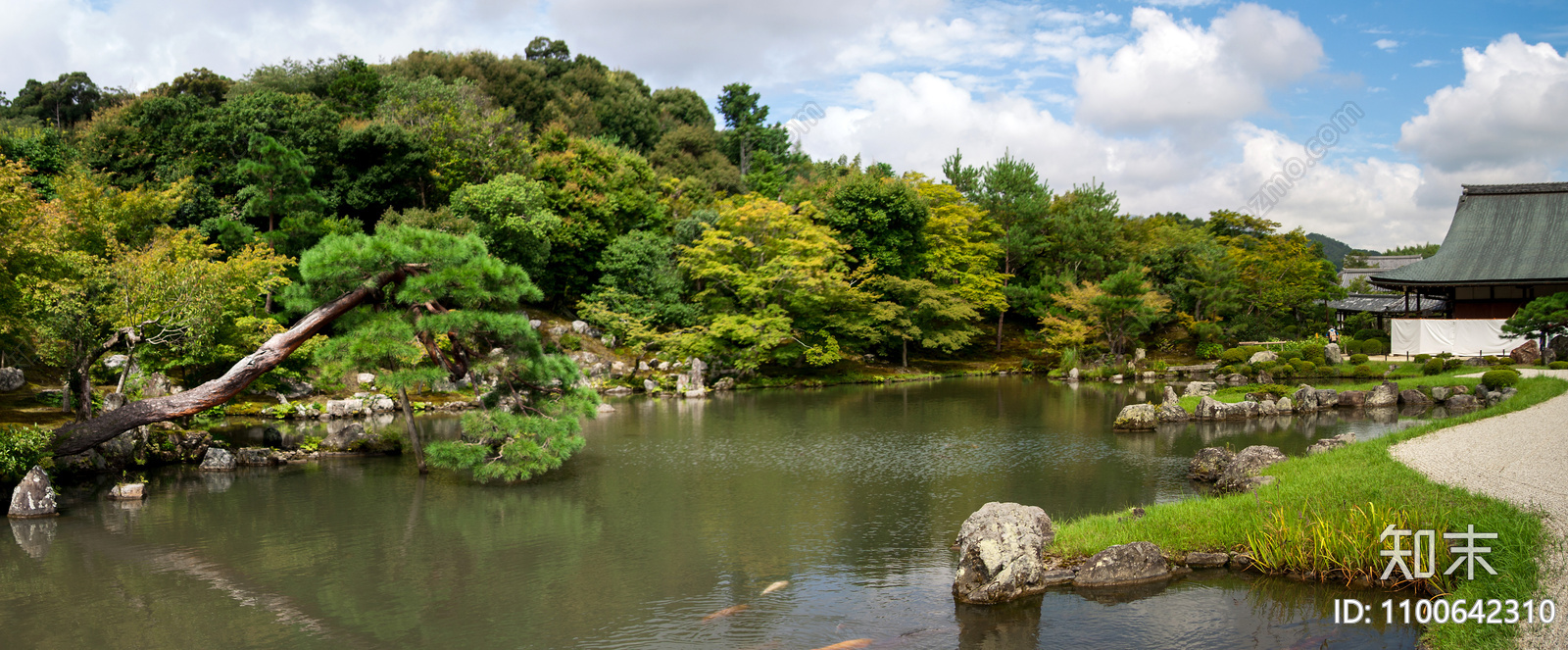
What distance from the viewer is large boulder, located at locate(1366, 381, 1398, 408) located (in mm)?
18047

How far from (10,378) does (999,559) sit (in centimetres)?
1897

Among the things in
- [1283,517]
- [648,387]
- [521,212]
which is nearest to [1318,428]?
[1283,517]

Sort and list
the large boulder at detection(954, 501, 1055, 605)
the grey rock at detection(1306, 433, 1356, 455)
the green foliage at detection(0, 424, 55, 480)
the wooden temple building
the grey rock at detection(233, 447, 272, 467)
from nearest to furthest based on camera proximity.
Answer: the large boulder at detection(954, 501, 1055, 605)
the green foliage at detection(0, 424, 55, 480)
the grey rock at detection(1306, 433, 1356, 455)
the grey rock at detection(233, 447, 272, 467)
the wooden temple building

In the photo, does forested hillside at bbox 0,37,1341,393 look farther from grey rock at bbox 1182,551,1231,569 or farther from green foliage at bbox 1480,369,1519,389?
grey rock at bbox 1182,551,1231,569

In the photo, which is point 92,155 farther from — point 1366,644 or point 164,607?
point 1366,644

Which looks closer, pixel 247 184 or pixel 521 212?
pixel 247 184

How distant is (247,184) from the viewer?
2497 centimetres

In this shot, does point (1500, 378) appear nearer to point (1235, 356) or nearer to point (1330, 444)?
point (1330, 444)

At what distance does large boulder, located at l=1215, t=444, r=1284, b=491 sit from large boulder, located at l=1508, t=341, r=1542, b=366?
1582cm

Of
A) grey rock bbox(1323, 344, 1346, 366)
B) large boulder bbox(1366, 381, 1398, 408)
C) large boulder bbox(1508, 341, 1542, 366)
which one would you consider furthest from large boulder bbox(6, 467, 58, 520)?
large boulder bbox(1508, 341, 1542, 366)

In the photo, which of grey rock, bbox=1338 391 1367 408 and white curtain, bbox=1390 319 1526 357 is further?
white curtain, bbox=1390 319 1526 357

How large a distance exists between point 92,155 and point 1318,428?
108 feet

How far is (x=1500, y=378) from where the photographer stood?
16438 millimetres

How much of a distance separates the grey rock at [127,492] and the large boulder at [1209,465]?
1402 centimetres
